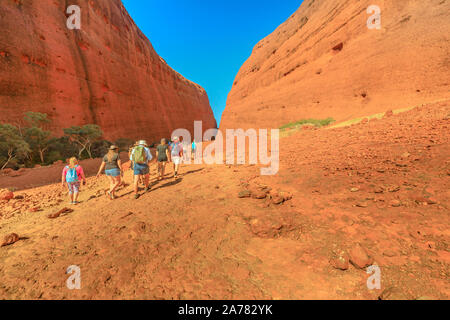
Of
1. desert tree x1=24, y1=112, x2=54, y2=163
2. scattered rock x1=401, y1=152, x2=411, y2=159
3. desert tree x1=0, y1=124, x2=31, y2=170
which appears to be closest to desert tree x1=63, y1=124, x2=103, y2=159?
desert tree x1=24, y1=112, x2=54, y2=163

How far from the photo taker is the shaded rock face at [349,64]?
333 inches

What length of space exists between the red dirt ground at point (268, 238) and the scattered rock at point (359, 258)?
0.01 metres

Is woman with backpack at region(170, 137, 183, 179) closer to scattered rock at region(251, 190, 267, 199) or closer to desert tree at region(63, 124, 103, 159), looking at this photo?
scattered rock at region(251, 190, 267, 199)

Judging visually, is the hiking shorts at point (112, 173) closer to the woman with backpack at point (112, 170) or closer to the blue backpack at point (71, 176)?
the woman with backpack at point (112, 170)

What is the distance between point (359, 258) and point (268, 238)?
92cm

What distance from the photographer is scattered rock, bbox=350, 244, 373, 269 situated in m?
1.57

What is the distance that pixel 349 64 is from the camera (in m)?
11.1

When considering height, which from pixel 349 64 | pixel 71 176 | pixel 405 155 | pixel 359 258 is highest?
pixel 349 64

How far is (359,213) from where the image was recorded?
233 cm

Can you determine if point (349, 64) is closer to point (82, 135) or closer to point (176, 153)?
point (176, 153)

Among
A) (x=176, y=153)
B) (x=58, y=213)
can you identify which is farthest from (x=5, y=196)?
(x=176, y=153)

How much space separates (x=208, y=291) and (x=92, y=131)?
20071 mm

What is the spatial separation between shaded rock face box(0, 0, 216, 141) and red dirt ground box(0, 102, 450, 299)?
18.5 m
